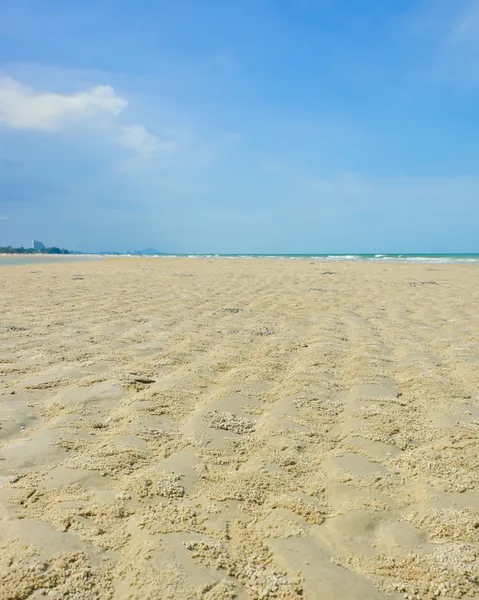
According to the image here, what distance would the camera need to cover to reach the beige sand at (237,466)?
5.13 feet

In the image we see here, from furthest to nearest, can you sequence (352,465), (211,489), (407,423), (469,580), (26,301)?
1. (26,301)
2. (407,423)
3. (352,465)
4. (211,489)
5. (469,580)

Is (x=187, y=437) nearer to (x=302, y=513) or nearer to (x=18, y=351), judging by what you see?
(x=302, y=513)

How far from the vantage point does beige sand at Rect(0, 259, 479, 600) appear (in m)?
1.56

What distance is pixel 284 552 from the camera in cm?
168

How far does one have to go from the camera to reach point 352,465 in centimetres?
233

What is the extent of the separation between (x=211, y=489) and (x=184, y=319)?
392cm

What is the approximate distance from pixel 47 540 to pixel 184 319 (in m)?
4.29

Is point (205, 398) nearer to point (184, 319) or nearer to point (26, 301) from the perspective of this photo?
point (184, 319)

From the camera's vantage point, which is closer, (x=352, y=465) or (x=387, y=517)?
(x=387, y=517)

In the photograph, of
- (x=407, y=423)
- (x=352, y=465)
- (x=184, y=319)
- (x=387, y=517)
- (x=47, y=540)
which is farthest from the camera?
(x=184, y=319)

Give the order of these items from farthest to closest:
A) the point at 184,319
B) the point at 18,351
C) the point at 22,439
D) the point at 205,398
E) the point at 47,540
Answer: the point at 184,319 < the point at 18,351 < the point at 205,398 < the point at 22,439 < the point at 47,540

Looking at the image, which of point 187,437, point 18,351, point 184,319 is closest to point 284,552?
point 187,437

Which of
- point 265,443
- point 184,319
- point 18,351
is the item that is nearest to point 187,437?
point 265,443

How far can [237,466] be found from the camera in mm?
2299
